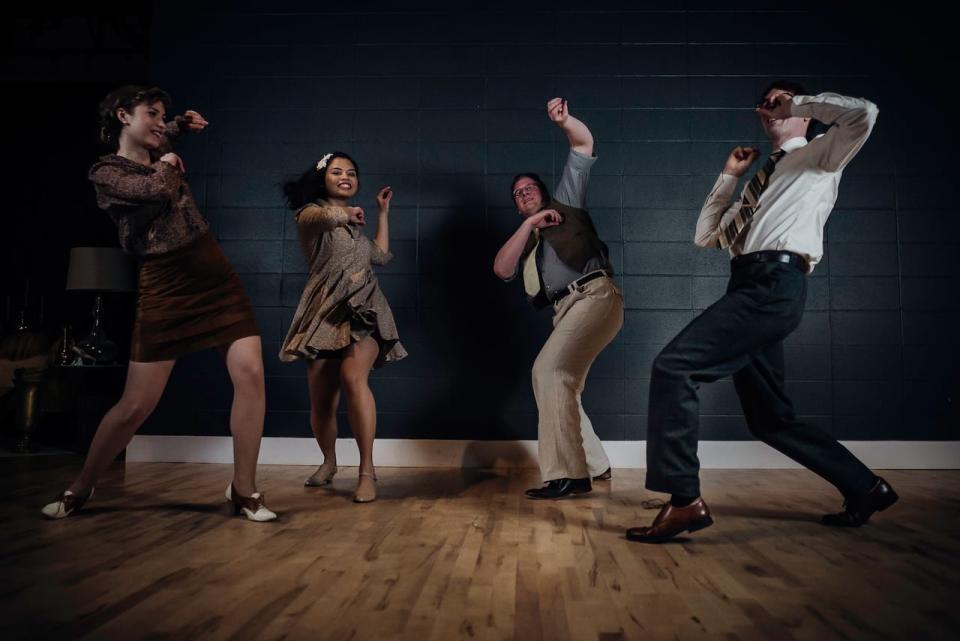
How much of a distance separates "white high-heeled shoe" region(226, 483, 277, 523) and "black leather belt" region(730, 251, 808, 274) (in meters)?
1.88

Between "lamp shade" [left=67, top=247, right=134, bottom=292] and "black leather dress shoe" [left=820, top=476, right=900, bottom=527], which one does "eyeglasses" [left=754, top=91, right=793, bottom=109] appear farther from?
"lamp shade" [left=67, top=247, right=134, bottom=292]

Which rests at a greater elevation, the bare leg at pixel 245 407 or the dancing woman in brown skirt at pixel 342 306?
the dancing woman in brown skirt at pixel 342 306

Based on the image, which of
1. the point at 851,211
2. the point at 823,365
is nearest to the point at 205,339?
the point at 823,365

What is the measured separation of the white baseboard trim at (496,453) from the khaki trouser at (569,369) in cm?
109

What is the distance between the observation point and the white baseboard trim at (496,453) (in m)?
A: 4.11

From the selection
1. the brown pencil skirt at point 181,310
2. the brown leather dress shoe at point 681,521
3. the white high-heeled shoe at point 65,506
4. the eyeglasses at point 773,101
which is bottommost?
the white high-heeled shoe at point 65,506

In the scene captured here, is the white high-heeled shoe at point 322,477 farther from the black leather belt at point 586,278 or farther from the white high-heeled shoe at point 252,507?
the black leather belt at point 586,278

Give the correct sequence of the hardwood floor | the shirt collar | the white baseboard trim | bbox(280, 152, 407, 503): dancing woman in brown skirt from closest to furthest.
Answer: the hardwood floor, the shirt collar, bbox(280, 152, 407, 503): dancing woman in brown skirt, the white baseboard trim

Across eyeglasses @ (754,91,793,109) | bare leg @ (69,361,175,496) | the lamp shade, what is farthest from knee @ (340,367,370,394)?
the lamp shade

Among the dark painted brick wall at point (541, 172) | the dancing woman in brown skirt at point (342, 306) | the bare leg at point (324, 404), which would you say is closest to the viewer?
the dancing woman in brown skirt at point (342, 306)

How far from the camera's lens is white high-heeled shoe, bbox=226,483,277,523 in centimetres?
247

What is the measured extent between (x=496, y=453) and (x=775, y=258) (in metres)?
2.28

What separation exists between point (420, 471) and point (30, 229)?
16.2ft

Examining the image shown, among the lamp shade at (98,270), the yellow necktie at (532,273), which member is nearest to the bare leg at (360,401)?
the yellow necktie at (532,273)
